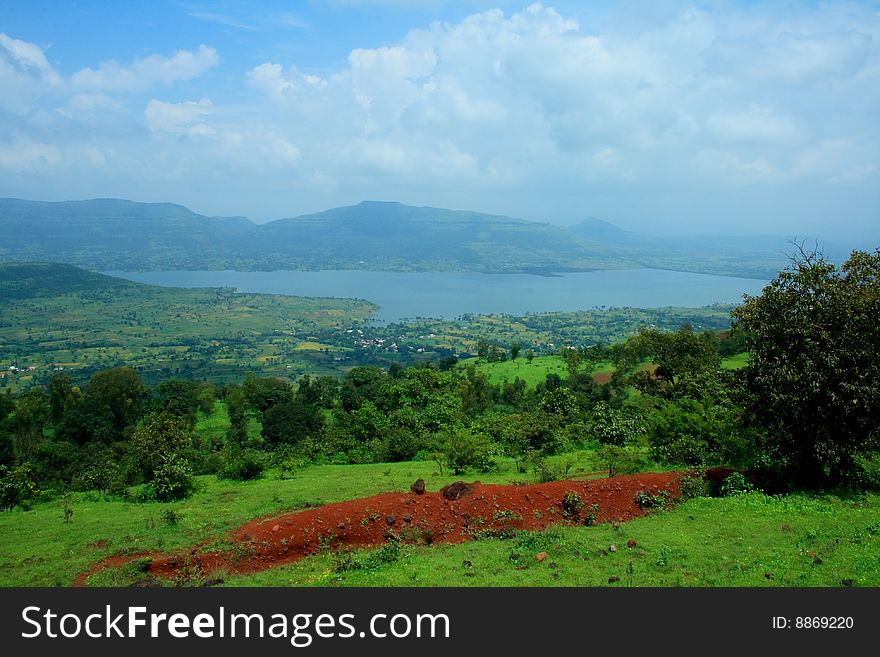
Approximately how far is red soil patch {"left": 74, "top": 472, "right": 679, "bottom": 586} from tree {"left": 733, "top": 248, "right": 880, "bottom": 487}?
10.5 ft

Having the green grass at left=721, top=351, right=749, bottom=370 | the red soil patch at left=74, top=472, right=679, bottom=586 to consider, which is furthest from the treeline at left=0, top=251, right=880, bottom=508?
the green grass at left=721, top=351, right=749, bottom=370

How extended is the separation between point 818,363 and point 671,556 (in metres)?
6.15

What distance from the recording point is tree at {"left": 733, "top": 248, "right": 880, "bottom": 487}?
41.1 feet

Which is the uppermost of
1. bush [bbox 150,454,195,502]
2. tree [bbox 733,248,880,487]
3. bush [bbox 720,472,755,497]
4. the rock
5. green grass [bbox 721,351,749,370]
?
tree [bbox 733,248,880,487]

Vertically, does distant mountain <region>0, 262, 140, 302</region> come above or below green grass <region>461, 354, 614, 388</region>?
above

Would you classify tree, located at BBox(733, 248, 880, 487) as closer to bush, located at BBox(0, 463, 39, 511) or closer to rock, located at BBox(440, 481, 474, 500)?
rock, located at BBox(440, 481, 474, 500)

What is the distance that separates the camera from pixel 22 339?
326 feet

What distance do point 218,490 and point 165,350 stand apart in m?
88.6

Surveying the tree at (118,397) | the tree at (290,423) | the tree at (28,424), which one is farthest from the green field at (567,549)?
the tree at (118,397)

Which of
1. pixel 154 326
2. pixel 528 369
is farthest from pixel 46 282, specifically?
pixel 528 369

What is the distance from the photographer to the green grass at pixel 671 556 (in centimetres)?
910

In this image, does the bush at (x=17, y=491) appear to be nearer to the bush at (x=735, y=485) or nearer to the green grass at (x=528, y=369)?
the bush at (x=735, y=485)

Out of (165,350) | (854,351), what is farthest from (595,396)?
(165,350)
